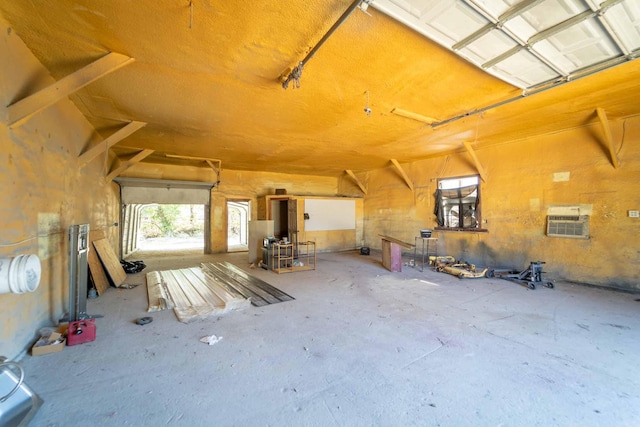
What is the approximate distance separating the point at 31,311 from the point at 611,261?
27.7 ft

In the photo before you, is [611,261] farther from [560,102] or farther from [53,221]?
[53,221]

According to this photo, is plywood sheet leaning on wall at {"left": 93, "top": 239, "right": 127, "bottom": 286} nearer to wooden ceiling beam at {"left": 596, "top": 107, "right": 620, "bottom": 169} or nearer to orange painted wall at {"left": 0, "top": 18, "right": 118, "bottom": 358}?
orange painted wall at {"left": 0, "top": 18, "right": 118, "bottom": 358}

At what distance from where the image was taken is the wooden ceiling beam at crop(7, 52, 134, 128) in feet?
7.82

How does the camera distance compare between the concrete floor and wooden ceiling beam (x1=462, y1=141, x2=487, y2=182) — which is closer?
the concrete floor

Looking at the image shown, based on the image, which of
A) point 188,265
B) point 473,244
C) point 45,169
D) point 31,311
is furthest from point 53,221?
point 473,244

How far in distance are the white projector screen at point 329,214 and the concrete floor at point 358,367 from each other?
16.6ft

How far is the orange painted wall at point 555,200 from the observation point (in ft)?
14.8

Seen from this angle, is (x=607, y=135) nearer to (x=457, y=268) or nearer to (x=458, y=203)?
(x=458, y=203)

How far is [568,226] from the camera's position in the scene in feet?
16.7

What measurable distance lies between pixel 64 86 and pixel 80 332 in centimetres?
253

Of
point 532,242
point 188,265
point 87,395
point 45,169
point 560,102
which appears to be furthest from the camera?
point 188,265

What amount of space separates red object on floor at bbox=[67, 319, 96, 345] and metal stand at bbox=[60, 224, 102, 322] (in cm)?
48

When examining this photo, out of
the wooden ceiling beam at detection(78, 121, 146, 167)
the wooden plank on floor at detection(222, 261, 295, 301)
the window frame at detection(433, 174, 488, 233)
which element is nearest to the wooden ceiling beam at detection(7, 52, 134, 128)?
the wooden ceiling beam at detection(78, 121, 146, 167)

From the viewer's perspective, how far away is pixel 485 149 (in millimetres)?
6328
